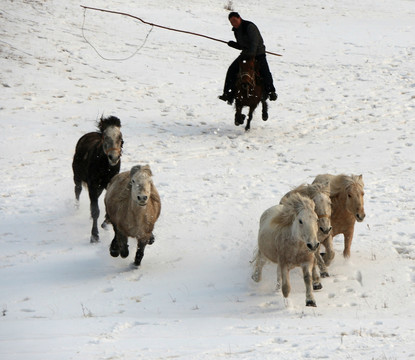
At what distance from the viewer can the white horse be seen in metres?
8.24

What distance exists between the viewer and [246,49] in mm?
16281

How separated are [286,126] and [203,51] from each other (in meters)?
6.32

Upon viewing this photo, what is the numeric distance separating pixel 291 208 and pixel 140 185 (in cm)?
199

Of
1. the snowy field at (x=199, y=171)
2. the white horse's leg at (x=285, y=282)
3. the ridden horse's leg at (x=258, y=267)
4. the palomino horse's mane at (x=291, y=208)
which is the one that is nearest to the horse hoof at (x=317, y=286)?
the snowy field at (x=199, y=171)

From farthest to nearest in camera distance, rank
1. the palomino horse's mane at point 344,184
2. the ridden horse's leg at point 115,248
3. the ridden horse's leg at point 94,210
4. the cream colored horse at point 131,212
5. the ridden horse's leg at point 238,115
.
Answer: the ridden horse's leg at point 238,115 → the ridden horse's leg at point 94,210 → the ridden horse's leg at point 115,248 → the palomino horse's mane at point 344,184 → the cream colored horse at point 131,212

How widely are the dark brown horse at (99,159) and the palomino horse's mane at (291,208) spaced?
3016 millimetres

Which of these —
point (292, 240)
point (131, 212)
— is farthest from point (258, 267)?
point (131, 212)

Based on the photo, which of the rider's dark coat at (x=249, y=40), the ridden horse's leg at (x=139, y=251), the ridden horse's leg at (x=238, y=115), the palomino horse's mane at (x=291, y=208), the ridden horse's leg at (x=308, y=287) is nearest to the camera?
the palomino horse's mane at (x=291, y=208)

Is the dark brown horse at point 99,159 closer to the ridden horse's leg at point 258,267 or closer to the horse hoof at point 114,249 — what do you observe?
the horse hoof at point 114,249

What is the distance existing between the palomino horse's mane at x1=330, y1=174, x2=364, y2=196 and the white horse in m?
1.01

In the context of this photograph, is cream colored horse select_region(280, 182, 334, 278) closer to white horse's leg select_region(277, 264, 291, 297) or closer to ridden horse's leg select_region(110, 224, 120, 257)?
white horse's leg select_region(277, 264, 291, 297)

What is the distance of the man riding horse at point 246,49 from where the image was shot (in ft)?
53.1

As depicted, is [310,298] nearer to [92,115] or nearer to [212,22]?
[92,115]

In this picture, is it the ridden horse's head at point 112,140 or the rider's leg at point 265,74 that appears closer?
the ridden horse's head at point 112,140
